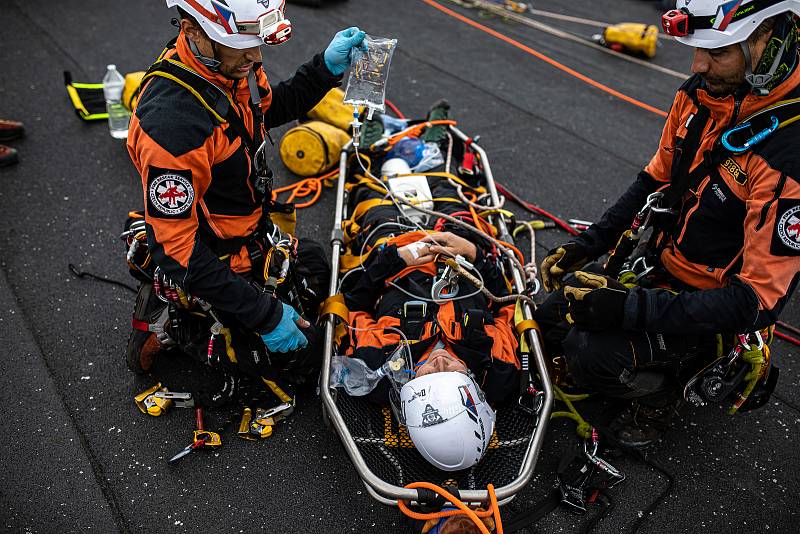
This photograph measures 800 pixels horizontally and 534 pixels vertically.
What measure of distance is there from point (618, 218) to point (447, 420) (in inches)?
61.8

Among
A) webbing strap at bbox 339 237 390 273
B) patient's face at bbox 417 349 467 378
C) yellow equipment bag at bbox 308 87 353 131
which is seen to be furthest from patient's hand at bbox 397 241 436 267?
yellow equipment bag at bbox 308 87 353 131

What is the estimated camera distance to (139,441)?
3.10 meters

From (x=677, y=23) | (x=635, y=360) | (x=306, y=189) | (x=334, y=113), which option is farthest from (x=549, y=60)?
(x=635, y=360)

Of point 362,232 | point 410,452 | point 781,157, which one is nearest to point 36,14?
point 362,232

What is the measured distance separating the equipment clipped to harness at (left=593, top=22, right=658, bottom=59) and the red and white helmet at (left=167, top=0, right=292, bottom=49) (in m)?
6.26

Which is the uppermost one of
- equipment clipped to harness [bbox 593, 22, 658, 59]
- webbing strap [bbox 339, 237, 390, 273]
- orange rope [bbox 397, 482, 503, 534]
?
equipment clipped to harness [bbox 593, 22, 658, 59]

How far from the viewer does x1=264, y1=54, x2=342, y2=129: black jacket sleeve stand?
10.6ft

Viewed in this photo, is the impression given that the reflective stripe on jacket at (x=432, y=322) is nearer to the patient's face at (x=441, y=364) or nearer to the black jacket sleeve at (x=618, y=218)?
the patient's face at (x=441, y=364)

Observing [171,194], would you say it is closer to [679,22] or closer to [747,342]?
[679,22]

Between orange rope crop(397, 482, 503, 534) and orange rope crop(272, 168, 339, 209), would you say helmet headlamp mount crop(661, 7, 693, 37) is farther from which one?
orange rope crop(272, 168, 339, 209)

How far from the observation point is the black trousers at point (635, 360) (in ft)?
9.68

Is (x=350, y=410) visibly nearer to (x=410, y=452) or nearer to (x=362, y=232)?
(x=410, y=452)

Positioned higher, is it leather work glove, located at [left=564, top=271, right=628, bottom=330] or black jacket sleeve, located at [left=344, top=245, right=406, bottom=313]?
leather work glove, located at [left=564, top=271, right=628, bottom=330]

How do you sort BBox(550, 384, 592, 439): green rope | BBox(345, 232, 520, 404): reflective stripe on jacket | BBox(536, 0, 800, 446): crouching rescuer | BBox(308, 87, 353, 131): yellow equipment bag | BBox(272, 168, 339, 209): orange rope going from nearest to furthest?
BBox(536, 0, 800, 446): crouching rescuer → BBox(345, 232, 520, 404): reflective stripe on jacket → BBox(550, 384, 592, 439): green rope → BBox(272, 168, 339, 209): orange rope → BBox(308, 87, 353, 131): yellow equipment bag
